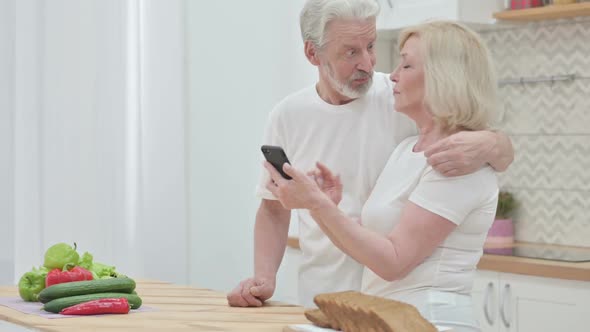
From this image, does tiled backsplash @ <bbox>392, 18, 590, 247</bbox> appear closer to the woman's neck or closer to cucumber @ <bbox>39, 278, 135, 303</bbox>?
the woman's neck

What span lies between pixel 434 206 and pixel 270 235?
2.43 ft

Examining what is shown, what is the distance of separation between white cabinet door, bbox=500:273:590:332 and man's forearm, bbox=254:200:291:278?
106cm

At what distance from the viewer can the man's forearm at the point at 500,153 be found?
7.34 feet

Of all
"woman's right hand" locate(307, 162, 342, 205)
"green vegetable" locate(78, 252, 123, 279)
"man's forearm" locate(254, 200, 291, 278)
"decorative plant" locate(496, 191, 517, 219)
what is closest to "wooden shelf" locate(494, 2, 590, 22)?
"decorative plant" locate(496, 191, 517, 219)

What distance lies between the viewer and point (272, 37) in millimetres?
4809

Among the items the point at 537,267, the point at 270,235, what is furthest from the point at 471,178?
the point at 537,267

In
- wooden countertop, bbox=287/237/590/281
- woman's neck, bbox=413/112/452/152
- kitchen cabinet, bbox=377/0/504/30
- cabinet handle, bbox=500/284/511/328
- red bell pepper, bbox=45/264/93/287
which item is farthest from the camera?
kitchen cabinet, bbox=377/0/504/30

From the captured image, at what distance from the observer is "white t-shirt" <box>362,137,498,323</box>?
2180mm

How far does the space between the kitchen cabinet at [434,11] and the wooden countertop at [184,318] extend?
6.06 feet

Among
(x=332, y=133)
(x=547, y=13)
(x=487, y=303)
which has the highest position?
(x=547, y=13)

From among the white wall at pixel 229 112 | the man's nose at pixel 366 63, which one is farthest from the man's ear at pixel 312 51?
the white wall at pixel 229 112

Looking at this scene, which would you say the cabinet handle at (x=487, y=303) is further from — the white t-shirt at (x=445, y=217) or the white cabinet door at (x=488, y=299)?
the white t-shirt at (x=445, y=217)

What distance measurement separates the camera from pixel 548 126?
4203 mm

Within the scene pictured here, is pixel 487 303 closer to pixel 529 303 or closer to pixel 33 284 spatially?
pixel 529 303
